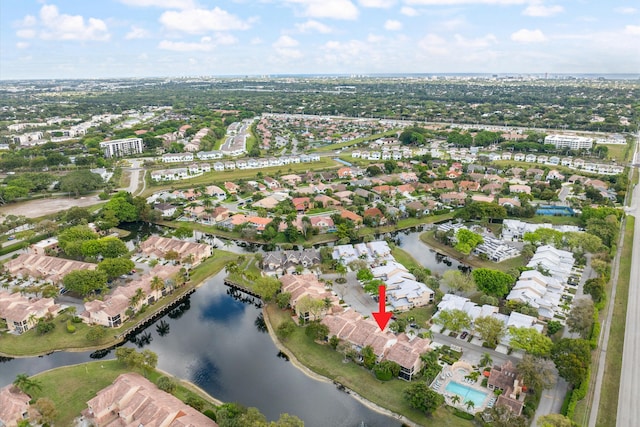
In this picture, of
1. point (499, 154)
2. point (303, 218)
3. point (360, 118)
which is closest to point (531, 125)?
point (499, 154)

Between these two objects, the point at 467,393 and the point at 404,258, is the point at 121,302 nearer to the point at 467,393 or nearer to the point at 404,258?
the point at 467,393

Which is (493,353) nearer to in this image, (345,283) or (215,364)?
(345,283)

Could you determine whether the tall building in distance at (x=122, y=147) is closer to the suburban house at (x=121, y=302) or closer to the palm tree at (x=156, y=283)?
the suburban house at (x=121, y=302)

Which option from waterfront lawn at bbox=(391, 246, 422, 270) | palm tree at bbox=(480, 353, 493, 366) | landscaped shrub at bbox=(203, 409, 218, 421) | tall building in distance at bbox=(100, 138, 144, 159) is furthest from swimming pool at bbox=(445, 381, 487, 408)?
tall building in distance at bbox=(100, 138, 144, 159)

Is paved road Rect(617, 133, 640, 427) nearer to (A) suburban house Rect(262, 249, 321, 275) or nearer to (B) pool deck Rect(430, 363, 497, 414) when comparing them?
(B) pool deck Rect(430, 363, 497, 414)

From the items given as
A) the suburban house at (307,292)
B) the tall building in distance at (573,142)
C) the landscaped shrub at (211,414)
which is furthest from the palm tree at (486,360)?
the tall building in distance at (573,142)

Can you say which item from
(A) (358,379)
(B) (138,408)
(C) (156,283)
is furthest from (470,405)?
(C) (156,283)

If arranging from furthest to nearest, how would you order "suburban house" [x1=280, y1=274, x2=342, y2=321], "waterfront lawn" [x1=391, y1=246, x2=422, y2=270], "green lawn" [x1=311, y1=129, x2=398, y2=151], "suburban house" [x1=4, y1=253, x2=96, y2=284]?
"green lawn" [x1=311, y1=129, x2=398, y2=151] < "waterfront lawn" [x1=391, y1=246, x2=422, y2=270] < "suburban house" [x1=4, y1=253, x2=96, y2=284] < "suburban house" [x1=280, y1=274, x2=342, y2=321]
